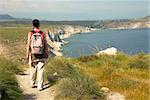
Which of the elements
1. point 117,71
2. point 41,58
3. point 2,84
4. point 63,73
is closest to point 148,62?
point 117,71

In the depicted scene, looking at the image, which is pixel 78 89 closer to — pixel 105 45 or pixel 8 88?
pixel 8 88

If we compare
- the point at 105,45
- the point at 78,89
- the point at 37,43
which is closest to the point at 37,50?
the point at 37,43

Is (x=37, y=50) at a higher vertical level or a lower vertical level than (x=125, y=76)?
higher

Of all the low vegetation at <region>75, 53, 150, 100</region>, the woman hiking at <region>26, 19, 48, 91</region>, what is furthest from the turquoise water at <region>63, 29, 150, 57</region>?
the woman hiking at <region>26, 19, 48, 91</region>

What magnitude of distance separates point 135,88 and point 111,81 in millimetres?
760

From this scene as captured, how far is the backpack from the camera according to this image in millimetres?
7887

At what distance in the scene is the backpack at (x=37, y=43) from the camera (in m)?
7.89

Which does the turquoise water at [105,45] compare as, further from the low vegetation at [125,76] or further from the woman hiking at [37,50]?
the woman hiking at [37,50]

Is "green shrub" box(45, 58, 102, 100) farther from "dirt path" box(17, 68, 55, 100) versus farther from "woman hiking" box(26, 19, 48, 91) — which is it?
"woman hiking" box(26, 19, 48, 91)

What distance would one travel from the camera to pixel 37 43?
788cm

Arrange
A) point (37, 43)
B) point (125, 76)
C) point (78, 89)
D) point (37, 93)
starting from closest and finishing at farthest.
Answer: point (78, 89)
point (37, 43)
point (37, 93)
point (125, 76)

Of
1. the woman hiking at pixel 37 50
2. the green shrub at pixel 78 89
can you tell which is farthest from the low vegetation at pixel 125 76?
the woman hiking at pixel 37 50

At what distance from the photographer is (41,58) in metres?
8.11

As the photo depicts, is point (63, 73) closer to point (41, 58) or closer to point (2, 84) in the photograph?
point (41, 58)
